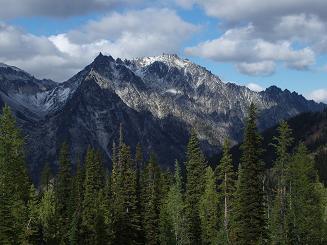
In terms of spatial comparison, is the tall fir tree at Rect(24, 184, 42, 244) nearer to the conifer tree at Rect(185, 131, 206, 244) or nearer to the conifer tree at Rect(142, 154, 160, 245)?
the conifer tree at Rect(142, 154, 160, 245)

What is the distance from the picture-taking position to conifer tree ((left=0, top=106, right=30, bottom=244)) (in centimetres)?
4231

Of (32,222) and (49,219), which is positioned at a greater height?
(32,222)

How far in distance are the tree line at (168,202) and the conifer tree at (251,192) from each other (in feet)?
0.31

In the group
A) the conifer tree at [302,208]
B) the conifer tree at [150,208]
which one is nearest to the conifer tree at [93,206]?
the conifer tree at [150,208]

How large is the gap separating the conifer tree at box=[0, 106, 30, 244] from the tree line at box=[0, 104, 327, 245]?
0.08 meters

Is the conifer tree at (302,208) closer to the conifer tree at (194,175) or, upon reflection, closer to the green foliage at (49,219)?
the conifer tree at (194,175)

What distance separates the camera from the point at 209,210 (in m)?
81.6

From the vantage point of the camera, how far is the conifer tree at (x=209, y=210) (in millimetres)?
77188

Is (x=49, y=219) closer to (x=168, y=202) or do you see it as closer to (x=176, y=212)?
(x=168, y=202)

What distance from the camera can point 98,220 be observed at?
73.8m

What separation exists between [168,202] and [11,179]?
47178 millimetres

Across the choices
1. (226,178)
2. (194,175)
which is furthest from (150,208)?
(226,178)

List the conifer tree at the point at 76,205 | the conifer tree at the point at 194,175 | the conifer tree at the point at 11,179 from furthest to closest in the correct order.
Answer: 1. the conifer tree at the point at 76,205
2. the conifer tree at the point at 194,175
3. the conifer tree at the point at 11,179

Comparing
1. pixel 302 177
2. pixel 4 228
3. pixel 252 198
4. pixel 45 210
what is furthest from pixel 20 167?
pixel 45 210
